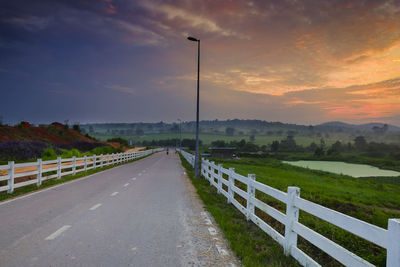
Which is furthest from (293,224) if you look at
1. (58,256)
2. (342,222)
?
(58,256)

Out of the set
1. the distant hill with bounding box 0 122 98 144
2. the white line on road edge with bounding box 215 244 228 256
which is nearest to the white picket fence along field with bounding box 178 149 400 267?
the white line on road edge with bounding box 215 244 228 256

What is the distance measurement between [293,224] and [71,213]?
20.2ft

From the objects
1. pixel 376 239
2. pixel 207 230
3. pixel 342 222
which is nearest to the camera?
pixel 376 239

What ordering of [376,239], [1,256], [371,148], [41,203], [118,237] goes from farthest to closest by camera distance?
[371,148] < [41,203] < [118,237] < [1,256] < [376,239]

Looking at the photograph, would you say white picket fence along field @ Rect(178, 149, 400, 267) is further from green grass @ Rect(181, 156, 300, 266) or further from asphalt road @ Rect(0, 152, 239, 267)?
asphalt road @ Rect(0, 152, 239, 267)

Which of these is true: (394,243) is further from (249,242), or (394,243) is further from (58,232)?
(58,232)

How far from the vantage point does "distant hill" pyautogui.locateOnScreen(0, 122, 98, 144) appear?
137ft

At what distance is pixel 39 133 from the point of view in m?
53.1

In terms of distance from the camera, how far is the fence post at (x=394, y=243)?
285 cm

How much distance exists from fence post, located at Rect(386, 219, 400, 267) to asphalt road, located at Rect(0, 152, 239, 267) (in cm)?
252

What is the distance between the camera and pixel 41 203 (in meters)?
9.75

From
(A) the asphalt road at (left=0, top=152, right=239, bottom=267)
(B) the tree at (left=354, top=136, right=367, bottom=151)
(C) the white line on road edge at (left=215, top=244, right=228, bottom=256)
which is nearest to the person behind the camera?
(A) the asphalt road at (left=0, top=152, right=239, bottom=267)

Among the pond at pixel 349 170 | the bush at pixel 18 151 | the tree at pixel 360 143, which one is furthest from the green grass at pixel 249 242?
the tree at pixel 360 143

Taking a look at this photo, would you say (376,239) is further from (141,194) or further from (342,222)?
(141,194)
